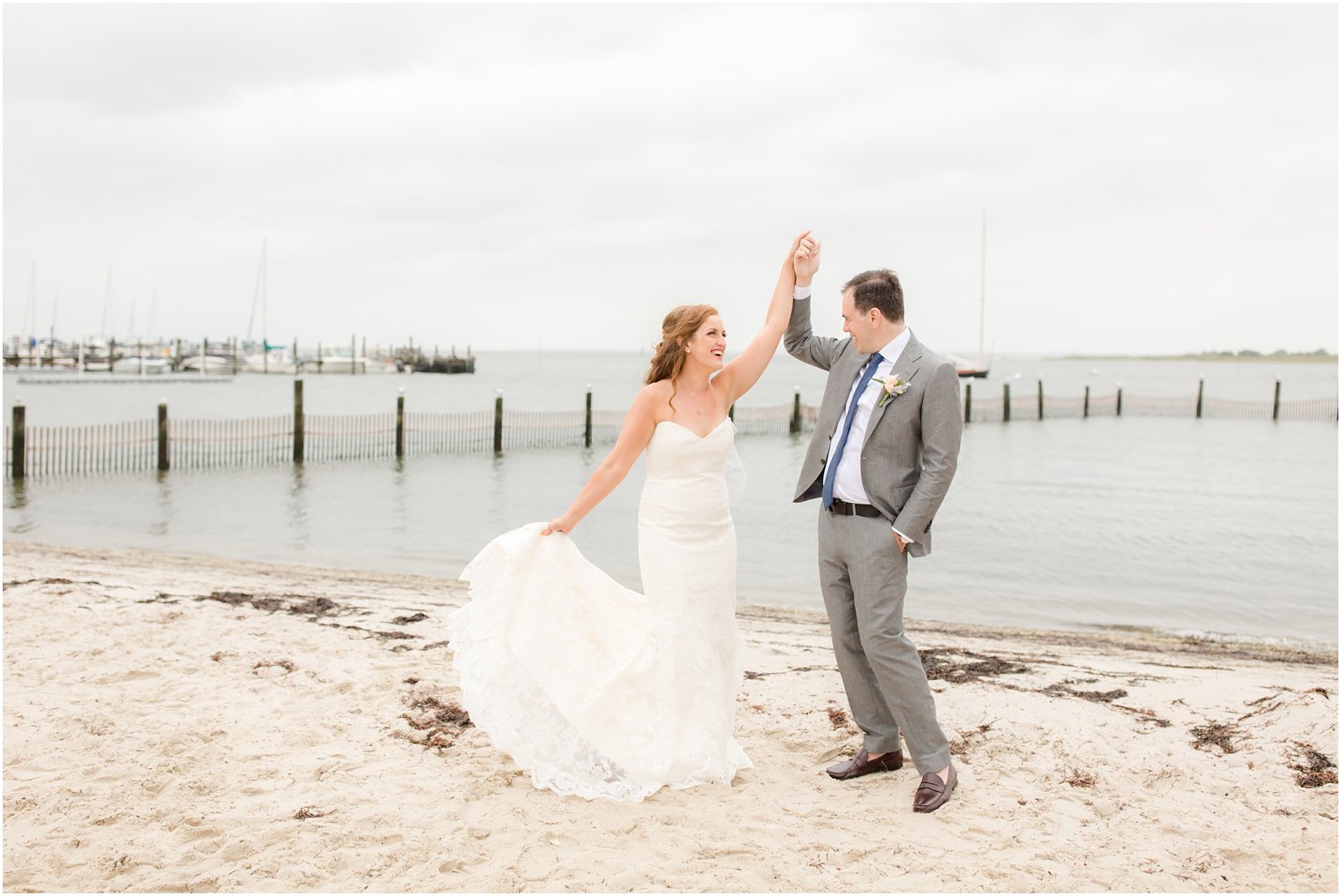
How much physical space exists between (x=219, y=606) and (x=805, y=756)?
4.91 metres

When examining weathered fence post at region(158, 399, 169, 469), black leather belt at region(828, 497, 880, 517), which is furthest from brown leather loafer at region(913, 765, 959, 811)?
weathered fence post at region(158, 399, 169, 469)

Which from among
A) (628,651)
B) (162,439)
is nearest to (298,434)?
(162,439)

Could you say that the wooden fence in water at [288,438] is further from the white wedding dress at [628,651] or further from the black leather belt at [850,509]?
the black leather belt at [850,509]

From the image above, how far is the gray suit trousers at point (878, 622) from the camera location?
3.72m

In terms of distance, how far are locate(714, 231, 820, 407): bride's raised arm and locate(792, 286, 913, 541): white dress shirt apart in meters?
0.46

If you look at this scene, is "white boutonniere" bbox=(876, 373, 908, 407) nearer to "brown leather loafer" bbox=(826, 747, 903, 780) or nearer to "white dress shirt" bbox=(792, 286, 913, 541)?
"white dress shirt" bbox=(792, 286, 913, 541)

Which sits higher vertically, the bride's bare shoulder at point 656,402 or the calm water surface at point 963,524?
the bride's bare shoulder at point 656,402

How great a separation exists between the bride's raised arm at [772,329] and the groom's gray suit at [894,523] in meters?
0.36

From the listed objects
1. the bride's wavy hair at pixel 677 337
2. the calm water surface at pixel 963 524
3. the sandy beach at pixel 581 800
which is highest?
the bride's wavy hair at pixel 677 337

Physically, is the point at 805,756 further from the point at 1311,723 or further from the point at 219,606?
the point at 219,606

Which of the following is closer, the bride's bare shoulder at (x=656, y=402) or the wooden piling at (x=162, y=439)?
the bride's bare shoulder at (x=656, y=402)

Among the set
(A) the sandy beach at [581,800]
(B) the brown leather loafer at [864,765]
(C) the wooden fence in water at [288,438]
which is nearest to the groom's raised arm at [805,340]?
(B) the brown leather loafer at [864,765]

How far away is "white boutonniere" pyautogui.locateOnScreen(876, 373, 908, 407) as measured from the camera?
3666 mm

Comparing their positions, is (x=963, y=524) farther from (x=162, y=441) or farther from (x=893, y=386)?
(x=162, y=441)
